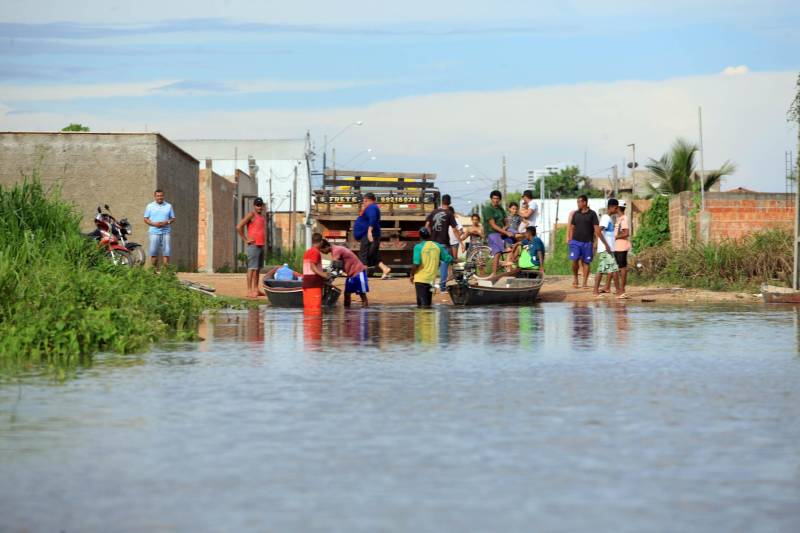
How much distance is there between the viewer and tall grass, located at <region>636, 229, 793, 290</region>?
25.6 meters

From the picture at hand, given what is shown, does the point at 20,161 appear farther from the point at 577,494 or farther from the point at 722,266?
the point at 577,494

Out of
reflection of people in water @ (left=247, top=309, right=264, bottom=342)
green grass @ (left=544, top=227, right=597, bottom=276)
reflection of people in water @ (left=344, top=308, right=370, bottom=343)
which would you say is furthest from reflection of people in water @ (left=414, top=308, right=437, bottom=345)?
Result: green grass @ (left=544, top=227, right=597, bottom=276)

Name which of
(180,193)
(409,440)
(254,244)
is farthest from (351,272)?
(180,193)

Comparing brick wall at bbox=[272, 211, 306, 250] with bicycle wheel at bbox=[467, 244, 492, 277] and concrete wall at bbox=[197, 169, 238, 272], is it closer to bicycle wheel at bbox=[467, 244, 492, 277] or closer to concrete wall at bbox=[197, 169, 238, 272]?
concrete wall at bbox=[197, 169, 238, 272]

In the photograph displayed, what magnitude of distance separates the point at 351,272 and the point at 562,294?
187 inches

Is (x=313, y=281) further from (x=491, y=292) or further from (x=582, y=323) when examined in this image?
(x=582, y=323)

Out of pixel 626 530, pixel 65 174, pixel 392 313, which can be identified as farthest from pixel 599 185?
pixel 626 530

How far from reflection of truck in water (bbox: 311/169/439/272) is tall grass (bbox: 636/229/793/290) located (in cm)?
717

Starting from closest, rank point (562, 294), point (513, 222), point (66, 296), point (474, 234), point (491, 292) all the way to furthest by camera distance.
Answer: point (66, 296), point (491, 292), point (562, 294), point (513, 222), point (474, 234)

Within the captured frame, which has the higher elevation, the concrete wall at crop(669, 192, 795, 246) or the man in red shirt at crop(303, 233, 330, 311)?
the concrete wall at crop(669, 192, 795, 246)

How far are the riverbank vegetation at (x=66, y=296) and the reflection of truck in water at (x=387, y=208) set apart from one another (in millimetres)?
12890

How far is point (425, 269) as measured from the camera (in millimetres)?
21125

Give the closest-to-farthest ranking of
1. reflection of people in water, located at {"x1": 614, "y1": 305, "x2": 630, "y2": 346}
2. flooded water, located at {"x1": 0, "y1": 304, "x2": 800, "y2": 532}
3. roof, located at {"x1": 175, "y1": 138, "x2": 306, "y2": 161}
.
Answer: flooded water, located at {"x1": 0, "y1": 304, "x2": 800, "y2": 532} < reflection of people in water, located at {"x1": 614, "y1": 305, "x2": 630, "y2": 346} < roof, located at {"x1": 175, "y1": 138, "x2": 306, "y2": 161}

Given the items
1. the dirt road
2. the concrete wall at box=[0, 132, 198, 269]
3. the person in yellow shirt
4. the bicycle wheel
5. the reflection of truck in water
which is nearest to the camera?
the person in yellow shirt
